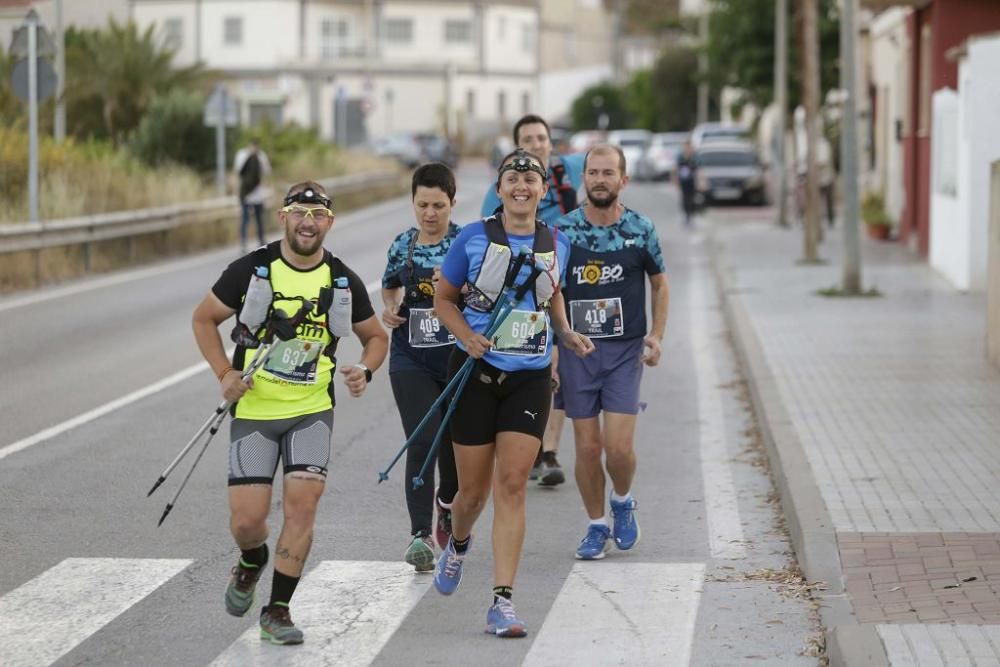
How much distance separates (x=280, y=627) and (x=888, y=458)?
4.65m

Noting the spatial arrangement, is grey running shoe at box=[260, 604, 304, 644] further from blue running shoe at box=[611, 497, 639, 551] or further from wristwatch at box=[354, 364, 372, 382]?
blue running shoe at box=[611, 497, 639, 551]

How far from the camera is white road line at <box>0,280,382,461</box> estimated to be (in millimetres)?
11789

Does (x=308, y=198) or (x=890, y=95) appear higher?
(x=890, y=95)

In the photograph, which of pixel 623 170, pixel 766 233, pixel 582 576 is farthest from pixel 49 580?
pixel 766 233

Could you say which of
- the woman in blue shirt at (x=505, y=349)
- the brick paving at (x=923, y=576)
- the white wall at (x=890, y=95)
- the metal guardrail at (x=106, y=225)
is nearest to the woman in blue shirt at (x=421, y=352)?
the woman in blue shirt at (x=505, y=349)

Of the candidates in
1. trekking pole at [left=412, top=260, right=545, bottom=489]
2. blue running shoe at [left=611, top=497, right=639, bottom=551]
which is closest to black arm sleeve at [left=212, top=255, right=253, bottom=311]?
trekking pole at [left=412, top=260, right=545, bottom=489]

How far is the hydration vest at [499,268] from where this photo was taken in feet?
23.7

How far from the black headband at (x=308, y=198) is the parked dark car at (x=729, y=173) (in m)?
39.2

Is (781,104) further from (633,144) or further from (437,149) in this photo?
(437,149)

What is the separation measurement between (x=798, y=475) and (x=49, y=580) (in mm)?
3926

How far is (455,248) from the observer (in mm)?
7305

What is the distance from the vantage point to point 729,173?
4628 cm

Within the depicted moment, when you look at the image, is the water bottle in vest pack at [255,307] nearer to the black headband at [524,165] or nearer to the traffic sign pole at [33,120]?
the black headband at [524,165]

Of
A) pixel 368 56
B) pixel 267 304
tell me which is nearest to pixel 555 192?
pixel 267 304
